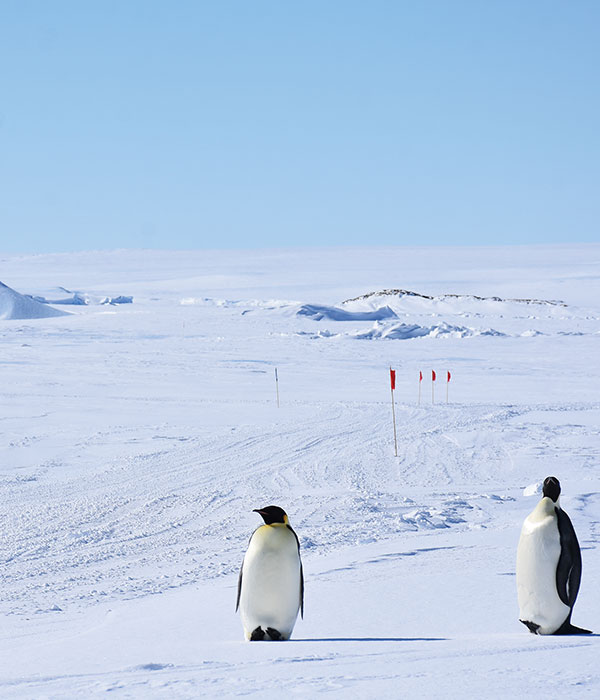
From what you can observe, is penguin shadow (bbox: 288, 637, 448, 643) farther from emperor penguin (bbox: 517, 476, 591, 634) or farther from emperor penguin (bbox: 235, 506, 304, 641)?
emperor penguin (bbox: 517, 476, 591, 634)

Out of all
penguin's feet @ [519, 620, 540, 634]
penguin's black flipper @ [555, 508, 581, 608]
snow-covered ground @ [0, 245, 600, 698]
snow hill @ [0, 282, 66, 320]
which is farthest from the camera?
snow hill @ [0, 282, 66, 320]

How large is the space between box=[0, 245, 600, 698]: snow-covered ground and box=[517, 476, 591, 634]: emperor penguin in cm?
25

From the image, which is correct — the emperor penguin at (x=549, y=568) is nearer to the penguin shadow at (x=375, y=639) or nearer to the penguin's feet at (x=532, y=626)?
the penguin's feet at (x=532, y=626)

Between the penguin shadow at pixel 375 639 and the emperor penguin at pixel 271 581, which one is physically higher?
the emperor penguin at pixel 271 581

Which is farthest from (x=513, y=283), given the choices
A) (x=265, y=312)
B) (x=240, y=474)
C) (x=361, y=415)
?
(x=240, y=474)

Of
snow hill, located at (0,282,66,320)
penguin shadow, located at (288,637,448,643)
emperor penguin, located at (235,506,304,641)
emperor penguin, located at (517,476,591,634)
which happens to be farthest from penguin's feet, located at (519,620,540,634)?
snow hill, located at (0,282,66,320)

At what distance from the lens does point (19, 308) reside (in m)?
40.2

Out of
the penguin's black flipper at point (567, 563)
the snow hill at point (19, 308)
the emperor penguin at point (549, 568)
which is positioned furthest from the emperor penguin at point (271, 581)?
the snow hill at point (19, 308)

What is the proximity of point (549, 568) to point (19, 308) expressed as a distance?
37.9 metres

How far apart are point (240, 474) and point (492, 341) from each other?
21649 mm

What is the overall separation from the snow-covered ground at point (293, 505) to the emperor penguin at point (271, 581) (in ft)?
0.60

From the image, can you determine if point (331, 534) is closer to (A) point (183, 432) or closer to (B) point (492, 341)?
(A) point (183, 432)

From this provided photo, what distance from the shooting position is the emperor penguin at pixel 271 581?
14.9 ft

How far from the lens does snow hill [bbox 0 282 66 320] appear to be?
1556 inches
